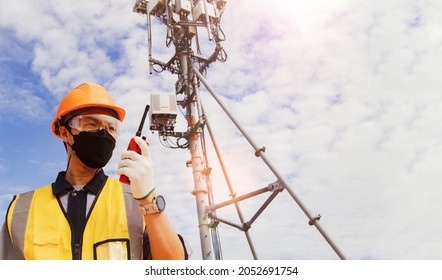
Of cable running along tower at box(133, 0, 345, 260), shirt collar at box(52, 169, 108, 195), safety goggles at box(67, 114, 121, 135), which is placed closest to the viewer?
shirt collar at box(52, 169, 108, 195)

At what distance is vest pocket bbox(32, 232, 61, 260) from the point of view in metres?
2.81

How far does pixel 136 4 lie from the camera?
14594 millimetres

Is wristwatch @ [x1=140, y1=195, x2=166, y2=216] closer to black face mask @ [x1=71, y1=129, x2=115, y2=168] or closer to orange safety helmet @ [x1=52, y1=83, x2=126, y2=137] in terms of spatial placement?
black face mask @ [x1=71, y1=129, x2=115, y2=168]

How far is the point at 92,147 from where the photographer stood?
3.12m

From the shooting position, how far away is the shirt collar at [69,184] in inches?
122

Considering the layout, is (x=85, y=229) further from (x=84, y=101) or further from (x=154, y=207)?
(x=84, y=101)

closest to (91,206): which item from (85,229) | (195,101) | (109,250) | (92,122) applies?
(85,229)

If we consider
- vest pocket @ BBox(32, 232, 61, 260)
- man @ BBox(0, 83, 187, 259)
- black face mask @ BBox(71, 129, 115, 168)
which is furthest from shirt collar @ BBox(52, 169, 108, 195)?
vest pocket @ BBox(32, 232, 61, 260)

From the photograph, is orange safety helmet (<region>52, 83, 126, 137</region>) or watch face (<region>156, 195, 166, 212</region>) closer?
watch face (<region>156, 195, 166, 212</region>)

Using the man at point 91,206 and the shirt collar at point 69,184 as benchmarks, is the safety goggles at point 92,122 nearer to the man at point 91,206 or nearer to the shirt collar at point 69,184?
the man at point 91,206

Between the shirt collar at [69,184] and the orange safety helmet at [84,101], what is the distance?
47 centimetres

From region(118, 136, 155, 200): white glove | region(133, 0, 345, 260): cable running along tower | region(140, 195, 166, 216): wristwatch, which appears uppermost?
region(133, 0, 345, 260): cable running along tower

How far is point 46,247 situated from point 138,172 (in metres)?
0.83
